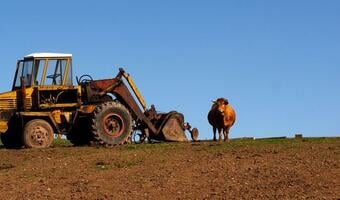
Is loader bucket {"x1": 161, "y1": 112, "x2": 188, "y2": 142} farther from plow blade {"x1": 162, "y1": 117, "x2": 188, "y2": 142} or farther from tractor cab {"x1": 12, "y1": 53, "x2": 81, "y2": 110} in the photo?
tractor cab {"x1": 12, "y1": 53, "x2": 81, "y2": 110}

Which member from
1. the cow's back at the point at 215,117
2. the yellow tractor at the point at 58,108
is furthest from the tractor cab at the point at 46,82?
the cow's back at the point at 215,117

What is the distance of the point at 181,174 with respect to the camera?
17.2 meters

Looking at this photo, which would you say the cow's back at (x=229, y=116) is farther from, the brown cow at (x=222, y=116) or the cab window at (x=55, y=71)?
the cab window at (x=55, y=71)

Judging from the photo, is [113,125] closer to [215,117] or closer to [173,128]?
[173,128]

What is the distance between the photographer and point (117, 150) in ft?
75.0

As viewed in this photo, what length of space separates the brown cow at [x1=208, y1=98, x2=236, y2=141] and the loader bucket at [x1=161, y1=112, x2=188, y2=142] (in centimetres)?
138

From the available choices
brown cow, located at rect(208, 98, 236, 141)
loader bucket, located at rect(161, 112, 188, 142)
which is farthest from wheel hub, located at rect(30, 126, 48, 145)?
brown cow, located at rect(208, 98, 236, 141)

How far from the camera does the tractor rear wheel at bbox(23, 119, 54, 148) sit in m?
25.1

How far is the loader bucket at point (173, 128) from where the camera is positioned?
94.2ft

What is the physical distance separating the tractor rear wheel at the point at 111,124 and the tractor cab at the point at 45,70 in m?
1.69

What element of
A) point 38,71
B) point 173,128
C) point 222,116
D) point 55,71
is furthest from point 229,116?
point 38,71

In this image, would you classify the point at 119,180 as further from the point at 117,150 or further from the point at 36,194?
the point at 117,150

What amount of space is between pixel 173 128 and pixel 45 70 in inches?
210

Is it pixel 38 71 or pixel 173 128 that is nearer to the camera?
pixel 38 71
